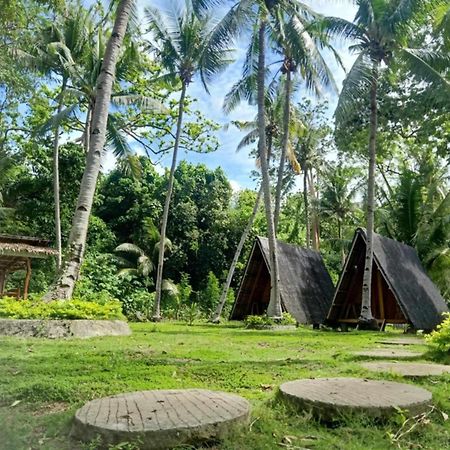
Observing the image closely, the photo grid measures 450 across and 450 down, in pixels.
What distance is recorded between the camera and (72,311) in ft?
26.1

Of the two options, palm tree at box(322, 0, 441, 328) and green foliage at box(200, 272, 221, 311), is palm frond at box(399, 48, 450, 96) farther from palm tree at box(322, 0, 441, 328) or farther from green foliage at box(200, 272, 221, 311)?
green foliage at box(200, 272, 221, 311)

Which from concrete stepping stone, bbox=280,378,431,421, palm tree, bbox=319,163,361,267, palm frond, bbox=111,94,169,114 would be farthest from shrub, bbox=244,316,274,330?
palm tree, bbox=319,163,361,267

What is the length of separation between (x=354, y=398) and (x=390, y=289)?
1150 cm

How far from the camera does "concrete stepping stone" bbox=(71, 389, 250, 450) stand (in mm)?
2479

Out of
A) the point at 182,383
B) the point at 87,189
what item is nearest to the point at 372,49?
the point at 87,189

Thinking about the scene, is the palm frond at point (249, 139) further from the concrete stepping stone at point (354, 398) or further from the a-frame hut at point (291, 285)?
the concrete stepping stone at point (354, 398)

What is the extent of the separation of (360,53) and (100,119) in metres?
8.33

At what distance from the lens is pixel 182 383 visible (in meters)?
4.19

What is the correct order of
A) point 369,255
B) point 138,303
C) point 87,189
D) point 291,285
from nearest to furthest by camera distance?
point 87,189, point 369,255, point 291,285, point 138,303

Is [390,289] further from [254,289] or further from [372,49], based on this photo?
[372,49]

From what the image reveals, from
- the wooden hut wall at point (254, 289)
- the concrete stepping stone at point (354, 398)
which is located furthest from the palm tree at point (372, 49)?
the concrete stepping stone at point (354, 398)

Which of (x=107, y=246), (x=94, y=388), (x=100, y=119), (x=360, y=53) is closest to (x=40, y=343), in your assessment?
(x=94, y=388)

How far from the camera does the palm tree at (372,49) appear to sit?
42.4ft

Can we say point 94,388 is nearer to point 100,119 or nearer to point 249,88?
point 100,119
